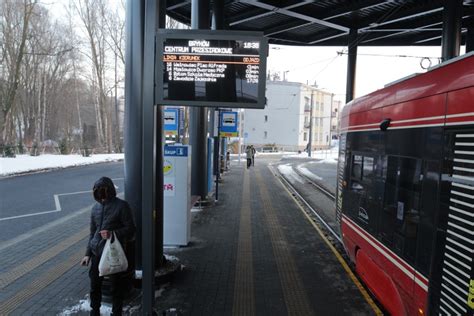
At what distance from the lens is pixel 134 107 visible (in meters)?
5.25

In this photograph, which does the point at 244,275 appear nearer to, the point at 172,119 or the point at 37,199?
the point at 172,119

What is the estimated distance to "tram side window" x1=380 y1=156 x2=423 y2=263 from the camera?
3.60 m

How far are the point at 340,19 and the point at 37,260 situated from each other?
54.8ft

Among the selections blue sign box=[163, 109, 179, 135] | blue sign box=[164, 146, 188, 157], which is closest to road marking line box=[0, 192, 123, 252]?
blue sign box=[164, 146, 188, 157]

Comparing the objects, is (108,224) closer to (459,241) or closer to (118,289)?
(118,289)

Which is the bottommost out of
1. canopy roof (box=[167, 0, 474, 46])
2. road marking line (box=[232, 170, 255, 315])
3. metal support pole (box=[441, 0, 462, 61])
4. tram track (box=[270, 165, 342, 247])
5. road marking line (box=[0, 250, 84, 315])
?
tram track (box=[270, 165, 342, 247])

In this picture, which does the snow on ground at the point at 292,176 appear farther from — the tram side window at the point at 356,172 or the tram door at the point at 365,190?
the tram door at the point at 365,190

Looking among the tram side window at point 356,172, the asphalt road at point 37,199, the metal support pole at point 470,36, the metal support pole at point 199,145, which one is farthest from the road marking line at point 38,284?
the metal support pole at point 470,36

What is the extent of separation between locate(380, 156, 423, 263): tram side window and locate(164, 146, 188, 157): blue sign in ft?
13.3

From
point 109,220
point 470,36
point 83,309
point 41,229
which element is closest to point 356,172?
point 109,220

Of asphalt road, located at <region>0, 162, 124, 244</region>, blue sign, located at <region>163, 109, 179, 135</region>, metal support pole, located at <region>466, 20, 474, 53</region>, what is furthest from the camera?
metal support pole, located at <region>466, 20, 474, 53</region>

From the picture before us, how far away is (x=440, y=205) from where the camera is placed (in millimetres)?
3107

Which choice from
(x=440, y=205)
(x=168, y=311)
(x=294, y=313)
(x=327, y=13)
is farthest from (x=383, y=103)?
(x=327, y=13)

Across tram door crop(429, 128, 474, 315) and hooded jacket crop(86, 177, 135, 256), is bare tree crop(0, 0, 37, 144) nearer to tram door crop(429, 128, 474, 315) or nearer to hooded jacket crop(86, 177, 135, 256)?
hooded jacket crop(86, 177, 135, 256)
